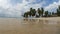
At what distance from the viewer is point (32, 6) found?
2340mm

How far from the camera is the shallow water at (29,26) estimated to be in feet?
7.31

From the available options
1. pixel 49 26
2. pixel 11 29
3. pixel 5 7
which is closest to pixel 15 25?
pixel 11 29

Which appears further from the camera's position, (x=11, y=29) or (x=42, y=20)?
(x=42, y=20)

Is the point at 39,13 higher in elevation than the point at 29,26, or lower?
higher

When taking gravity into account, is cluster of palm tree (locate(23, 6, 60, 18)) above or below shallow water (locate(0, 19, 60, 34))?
above

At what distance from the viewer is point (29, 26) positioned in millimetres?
2307

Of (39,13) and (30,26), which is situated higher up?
(39,13)

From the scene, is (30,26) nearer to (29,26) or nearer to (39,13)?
(29,26)

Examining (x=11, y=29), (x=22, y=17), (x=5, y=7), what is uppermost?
(x=5, y=7)

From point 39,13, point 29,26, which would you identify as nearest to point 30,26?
point 29,26

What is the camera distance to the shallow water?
223 cm

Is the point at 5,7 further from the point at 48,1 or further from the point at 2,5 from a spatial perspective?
the point at 48,1

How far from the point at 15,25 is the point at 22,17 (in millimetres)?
178

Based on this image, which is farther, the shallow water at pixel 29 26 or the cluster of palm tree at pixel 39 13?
the cluster of palm tree at pixel 39 13
